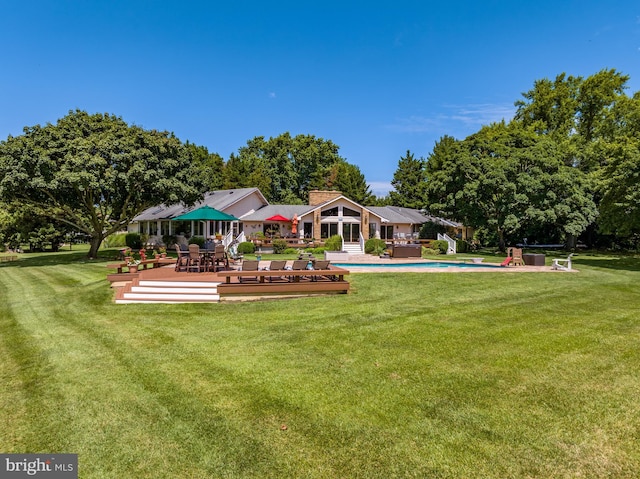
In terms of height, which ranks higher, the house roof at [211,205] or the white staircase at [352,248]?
the house roof at [211,205]

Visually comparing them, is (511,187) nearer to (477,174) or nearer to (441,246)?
(477,174)

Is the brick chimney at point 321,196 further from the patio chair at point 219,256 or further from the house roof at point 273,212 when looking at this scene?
the patio chair at point 219,256

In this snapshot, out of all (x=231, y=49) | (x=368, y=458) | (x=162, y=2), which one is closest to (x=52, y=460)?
(x=368, y=458)

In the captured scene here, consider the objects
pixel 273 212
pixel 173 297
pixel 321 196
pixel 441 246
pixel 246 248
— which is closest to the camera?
pixel 173 297

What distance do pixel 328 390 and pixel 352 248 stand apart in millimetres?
27396

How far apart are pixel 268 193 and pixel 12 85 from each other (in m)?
35.3

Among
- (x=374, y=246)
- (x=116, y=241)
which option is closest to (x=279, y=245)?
(x=374, y=246)

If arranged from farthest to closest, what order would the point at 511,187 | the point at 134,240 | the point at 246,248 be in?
1. the point at 134,240
2. the point at 246,248
3. the point at 511,187

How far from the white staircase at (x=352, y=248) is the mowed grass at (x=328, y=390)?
2139cm

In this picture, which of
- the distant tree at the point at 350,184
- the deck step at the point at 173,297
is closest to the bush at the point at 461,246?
the distant tree at the point at 350,184

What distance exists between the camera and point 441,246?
3030cm

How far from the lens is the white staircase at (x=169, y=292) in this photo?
11.1 metres

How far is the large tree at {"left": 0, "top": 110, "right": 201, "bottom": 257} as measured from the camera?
21688 millimetres

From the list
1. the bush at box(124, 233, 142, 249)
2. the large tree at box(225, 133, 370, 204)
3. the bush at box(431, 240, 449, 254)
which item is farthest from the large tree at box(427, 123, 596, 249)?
the bush at box(124, 233, 142, 249)
